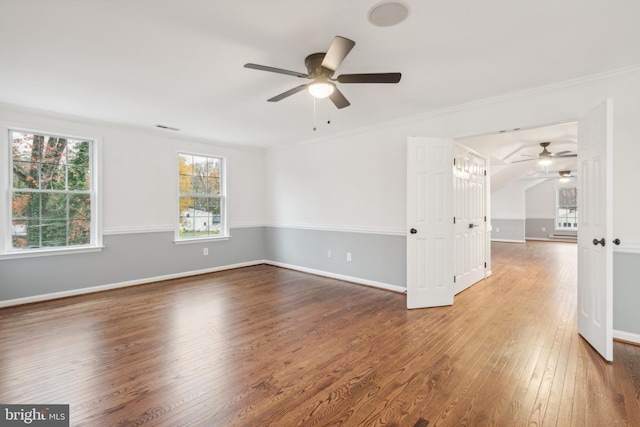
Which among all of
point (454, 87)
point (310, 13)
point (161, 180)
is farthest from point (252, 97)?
point (161, 180)

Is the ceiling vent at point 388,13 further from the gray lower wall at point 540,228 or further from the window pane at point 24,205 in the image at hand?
the gray lower wall at point 540,228

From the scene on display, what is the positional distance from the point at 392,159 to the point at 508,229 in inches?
318

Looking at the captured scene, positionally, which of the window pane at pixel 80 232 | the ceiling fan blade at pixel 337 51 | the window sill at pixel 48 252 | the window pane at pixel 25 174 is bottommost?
the window sill at pixel 48 252

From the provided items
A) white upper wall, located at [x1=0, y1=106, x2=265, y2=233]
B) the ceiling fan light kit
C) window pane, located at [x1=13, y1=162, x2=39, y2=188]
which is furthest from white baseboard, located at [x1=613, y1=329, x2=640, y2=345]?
window pane, located at [x1=13, y1=162, x2=39, y2=188]

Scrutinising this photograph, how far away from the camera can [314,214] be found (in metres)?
5.57

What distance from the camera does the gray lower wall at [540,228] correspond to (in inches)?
444

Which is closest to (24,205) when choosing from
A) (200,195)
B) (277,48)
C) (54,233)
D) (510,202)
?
(54,233)

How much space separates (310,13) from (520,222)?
1068cm

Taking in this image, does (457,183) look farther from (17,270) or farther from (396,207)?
(17,270)

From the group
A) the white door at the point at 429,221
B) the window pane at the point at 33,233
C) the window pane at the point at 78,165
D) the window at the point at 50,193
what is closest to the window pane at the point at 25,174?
the window at the point at 50,193

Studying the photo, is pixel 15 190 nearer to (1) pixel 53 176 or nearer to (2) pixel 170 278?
(1) pixel 53 176

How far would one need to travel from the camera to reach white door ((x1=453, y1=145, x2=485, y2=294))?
4223 mm

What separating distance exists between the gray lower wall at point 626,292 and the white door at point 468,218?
1614 mm

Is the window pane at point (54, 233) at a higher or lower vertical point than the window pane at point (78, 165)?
lower
